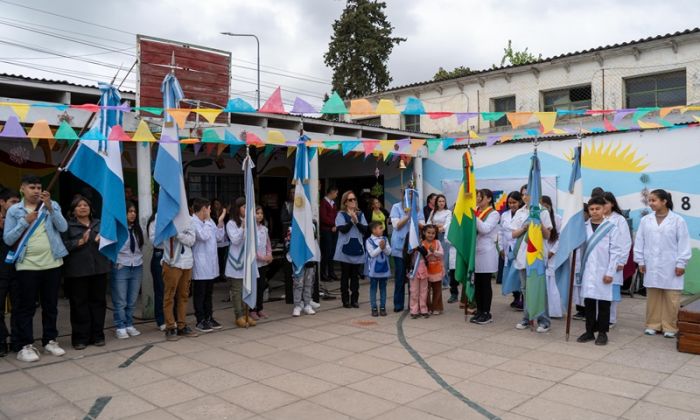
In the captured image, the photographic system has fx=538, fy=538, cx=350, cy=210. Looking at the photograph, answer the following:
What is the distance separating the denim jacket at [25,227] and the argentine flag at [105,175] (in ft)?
1.36

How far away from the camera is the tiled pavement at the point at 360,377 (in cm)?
409

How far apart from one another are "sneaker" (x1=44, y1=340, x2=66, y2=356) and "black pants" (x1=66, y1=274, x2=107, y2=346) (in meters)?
0.21

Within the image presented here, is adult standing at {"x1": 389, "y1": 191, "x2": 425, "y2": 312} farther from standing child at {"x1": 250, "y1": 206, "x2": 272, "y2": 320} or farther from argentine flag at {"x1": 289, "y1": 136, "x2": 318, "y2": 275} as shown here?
standing child at {"x1": 250, "y1": 206, "x2": 272, "y2": 320}

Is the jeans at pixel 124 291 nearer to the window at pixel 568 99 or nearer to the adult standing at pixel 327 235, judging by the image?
the adult standing at pixel 327 235

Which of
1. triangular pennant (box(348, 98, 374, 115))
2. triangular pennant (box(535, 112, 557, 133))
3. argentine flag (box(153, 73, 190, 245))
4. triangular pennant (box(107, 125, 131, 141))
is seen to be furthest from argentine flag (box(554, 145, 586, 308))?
triangular pennant (box(107, 125, 131, 141))

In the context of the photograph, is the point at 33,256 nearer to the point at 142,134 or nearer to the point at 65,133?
the point at 65,133

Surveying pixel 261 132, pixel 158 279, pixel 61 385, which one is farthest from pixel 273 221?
pixel 61 385

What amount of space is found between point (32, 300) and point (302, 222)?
3.41 m

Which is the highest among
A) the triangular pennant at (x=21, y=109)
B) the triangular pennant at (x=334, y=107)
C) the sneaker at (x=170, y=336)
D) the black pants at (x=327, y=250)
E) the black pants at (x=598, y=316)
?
the triangular pennant at (x=334, y=107)

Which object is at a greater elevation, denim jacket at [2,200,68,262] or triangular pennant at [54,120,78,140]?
triangular pennant at [54,120,78,140]

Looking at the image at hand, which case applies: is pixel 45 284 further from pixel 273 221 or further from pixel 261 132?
pixel 273 221

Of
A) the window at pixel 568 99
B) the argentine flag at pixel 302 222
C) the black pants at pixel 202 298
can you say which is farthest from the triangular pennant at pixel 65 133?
the window at pixel 568 99

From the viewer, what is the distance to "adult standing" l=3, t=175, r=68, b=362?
17.9 feet

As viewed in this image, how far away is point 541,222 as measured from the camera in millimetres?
6629
